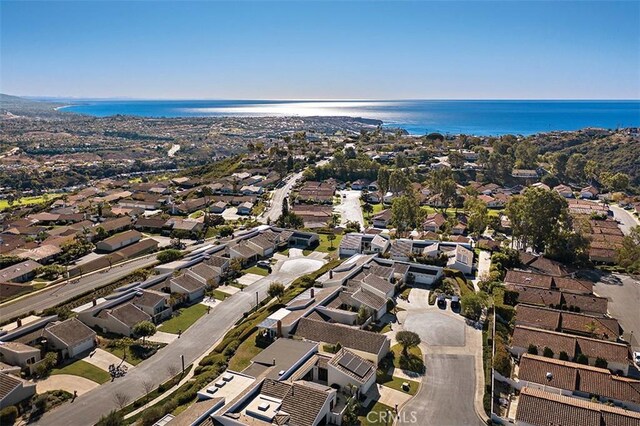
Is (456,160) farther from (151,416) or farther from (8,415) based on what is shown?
(8,415)

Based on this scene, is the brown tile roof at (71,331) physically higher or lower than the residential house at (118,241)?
higher

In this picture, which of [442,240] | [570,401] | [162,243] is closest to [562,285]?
[442,240]

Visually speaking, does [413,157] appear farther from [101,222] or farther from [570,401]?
[570,401]

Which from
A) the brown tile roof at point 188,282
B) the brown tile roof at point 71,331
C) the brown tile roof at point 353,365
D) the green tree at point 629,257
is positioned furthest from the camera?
the green tree at point 629,257

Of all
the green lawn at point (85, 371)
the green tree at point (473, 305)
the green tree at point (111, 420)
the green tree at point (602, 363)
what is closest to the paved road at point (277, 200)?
the green tree at point (473, 305)

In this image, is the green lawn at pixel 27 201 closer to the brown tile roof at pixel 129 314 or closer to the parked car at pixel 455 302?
the brown tile roof at pixel 129 314

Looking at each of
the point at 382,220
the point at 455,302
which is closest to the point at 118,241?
the point at 382,220
